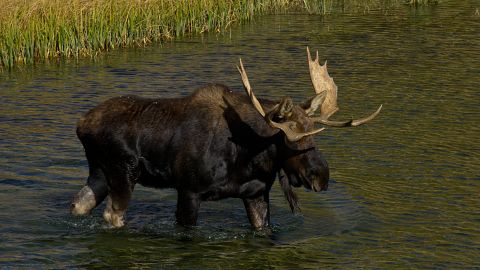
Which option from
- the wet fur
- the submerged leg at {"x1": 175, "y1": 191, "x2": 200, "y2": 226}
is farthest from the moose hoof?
the submerged leg at {"x1": 175, "y1": 191, "x2": 200, "y2": 226}

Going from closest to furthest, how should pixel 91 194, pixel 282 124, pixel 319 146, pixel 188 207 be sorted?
pixel 282 124, pixel 188 207, pixel 91 194, pixel 319 146

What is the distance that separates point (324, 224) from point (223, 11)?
42.3 feet

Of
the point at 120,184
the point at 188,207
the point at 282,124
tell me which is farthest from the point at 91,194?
the point at 282,124

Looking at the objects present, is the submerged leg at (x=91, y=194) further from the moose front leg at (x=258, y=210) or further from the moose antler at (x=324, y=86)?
the moose antler at (x=324, y=86)

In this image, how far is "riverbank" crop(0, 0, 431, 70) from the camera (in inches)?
719

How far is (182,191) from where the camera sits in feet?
30.3

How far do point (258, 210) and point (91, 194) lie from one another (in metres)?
1.61

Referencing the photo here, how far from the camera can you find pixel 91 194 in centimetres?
984

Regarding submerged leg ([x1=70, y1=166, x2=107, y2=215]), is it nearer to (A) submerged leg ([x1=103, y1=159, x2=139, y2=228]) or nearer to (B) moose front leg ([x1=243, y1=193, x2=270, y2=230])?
(A) submerged leg ([x1=103, y1=159, x2=139, y2=228])

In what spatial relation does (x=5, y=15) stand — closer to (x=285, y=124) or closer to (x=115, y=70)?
(x=115, y=70)

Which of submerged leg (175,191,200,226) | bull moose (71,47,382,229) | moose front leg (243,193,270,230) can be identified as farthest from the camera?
moose front leg (243,193,270,230)

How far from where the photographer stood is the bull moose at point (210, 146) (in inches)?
352

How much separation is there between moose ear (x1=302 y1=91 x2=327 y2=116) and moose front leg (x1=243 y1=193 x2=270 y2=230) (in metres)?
0.92

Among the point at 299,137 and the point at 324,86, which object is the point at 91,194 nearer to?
the point at 299,137
